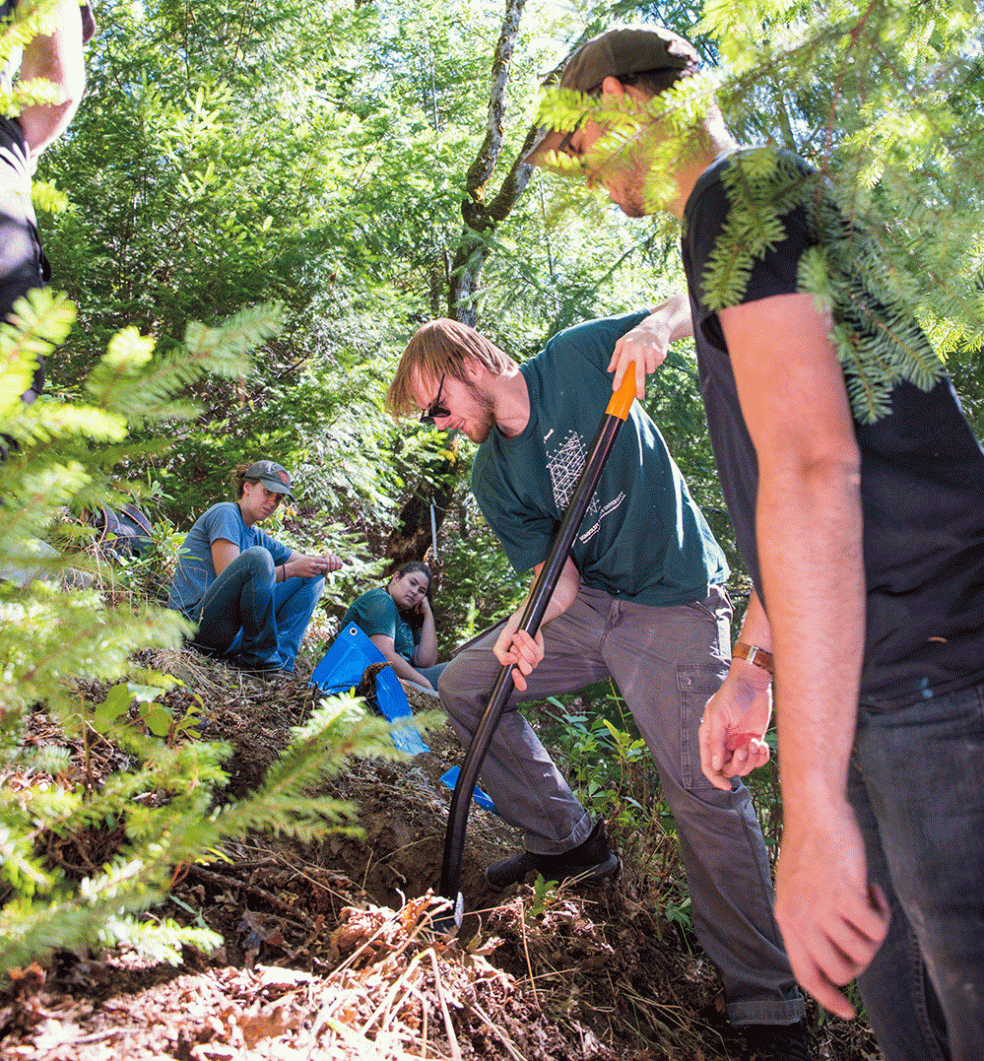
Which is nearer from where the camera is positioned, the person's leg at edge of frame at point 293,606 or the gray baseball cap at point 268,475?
the person's leg at edge of frame at point 293,606

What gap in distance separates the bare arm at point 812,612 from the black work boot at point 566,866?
1.86m

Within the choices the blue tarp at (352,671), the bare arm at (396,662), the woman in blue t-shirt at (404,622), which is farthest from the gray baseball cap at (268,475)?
the blue tarp at (352,671)

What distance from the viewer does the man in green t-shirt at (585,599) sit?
239 centimetres

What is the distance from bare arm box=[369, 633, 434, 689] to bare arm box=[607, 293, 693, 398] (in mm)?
3395

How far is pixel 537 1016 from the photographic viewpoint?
2.08 m

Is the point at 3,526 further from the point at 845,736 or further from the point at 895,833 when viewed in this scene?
the point at 895,833

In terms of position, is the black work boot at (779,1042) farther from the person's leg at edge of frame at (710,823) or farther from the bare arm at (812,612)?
the bare arm at (812,612)

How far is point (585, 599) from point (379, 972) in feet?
4.56

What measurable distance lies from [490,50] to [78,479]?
668 inches

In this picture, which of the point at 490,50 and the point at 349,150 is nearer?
the point at 349,150

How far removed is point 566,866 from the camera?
2.74 metres

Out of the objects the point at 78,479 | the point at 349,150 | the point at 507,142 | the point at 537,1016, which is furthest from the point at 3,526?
the point at 507,142

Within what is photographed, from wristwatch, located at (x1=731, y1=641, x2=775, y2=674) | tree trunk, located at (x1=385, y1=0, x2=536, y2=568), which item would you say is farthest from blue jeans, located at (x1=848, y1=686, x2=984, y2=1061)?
tree trunk, located at (x1=385, y1=0, x2=536, y2=568)

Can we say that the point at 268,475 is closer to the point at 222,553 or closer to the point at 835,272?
the point at 222,553
